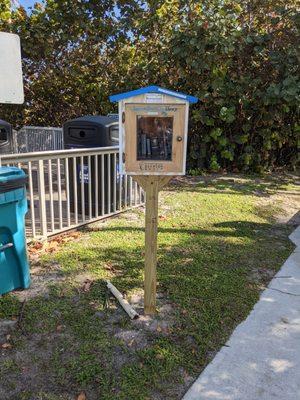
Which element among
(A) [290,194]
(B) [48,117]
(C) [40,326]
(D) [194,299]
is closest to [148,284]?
(D) [194,299]

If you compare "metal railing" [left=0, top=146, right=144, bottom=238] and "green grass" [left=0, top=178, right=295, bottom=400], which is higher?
"metal railing" [left=0, top=146, right=144, bottom=238]

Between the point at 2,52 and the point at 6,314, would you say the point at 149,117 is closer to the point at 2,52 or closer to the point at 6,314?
the point at 2,52

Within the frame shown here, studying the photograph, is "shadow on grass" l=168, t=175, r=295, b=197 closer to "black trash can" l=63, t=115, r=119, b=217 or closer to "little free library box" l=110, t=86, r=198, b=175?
"black trash can" l=63, t=115, r=119, b=217

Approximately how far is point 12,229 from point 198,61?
6.32 meters

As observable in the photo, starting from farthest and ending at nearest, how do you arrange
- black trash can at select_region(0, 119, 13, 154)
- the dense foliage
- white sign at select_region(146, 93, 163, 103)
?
the dense foliage < black trash can at select_region(0, 119, 13, 154) < white sign at select_region(146, 93, 163, 103)

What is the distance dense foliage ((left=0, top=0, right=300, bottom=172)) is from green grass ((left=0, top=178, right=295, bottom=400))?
3.73 m

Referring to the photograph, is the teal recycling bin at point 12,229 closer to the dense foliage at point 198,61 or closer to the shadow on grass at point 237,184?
the shadow on grass at point 237,184

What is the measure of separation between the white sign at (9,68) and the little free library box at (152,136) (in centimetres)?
90

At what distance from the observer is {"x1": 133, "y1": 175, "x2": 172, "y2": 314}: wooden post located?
2.79 meters

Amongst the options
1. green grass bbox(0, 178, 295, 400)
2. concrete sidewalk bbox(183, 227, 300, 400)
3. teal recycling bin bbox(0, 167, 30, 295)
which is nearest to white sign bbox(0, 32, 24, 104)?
teal recycling bin bbox(0, 167, 30, 295)

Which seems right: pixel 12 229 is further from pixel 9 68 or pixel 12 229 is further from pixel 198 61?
pixel 198 61

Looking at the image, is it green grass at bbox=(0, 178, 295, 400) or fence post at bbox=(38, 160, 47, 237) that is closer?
green grass at bbox=(0, 178, 295, 400)

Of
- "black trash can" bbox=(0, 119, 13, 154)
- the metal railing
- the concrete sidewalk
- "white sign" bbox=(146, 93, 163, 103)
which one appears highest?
"white sign" bbox=(146, 93, 163, 103)

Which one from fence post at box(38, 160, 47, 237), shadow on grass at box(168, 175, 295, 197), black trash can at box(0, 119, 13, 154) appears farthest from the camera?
shadow on grass at box(168, 175, 295, 197)
